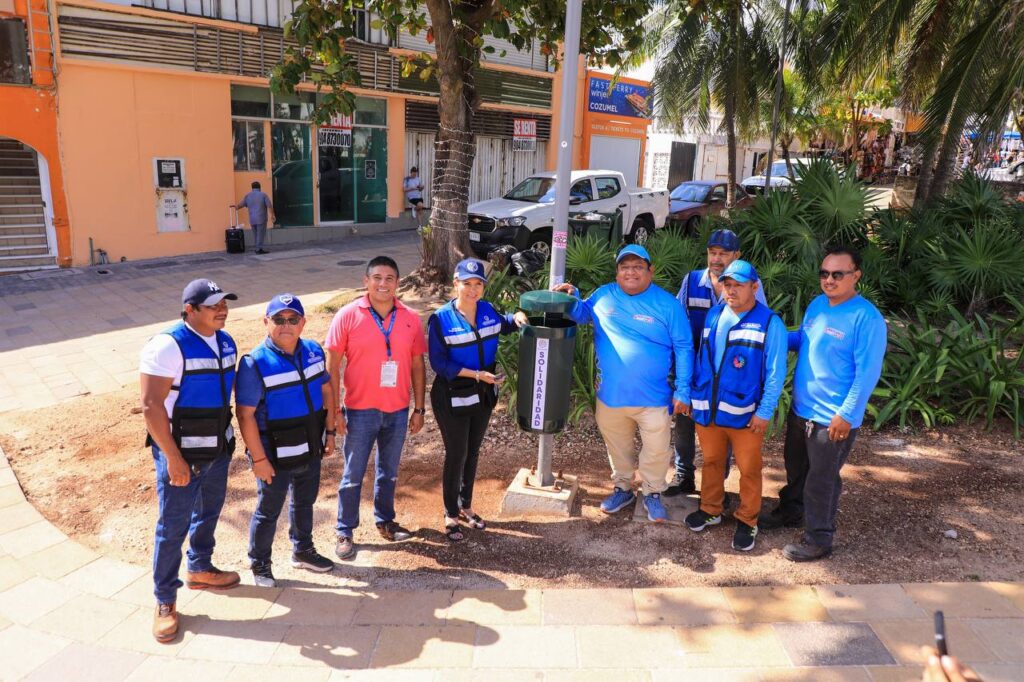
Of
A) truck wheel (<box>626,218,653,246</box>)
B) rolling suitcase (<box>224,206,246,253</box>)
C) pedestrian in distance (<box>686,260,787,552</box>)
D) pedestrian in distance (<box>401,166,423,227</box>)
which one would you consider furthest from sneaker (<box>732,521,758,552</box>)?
pedestrian in distance (<box>401,166,423,227</box>)

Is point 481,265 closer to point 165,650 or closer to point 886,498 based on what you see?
point 165,650

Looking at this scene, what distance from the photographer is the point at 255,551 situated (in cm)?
399

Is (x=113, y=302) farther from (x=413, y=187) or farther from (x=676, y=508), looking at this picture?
(x=676, y=508)

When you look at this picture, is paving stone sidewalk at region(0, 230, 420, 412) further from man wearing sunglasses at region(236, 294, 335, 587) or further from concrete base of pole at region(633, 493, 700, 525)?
concrete base of pole at region(633, 493, 700, 525)

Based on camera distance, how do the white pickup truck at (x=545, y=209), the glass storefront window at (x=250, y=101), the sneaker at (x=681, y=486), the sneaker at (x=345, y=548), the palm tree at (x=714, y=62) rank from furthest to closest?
the palm tree at (x=714, y=62) → the glass storefront window at (x=250, y=101) → the white pickup truck at (x=545, y=209) → the sneaker at (x=681, y=486) → the sneaker at (x=345, y=548)

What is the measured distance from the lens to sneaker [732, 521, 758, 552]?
4.30m

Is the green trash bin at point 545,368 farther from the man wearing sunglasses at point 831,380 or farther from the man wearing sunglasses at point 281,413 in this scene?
the man wearing sunglasses at point 831,380

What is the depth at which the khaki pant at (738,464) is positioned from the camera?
4.20m

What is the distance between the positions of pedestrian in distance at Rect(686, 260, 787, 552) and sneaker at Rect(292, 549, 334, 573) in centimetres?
223

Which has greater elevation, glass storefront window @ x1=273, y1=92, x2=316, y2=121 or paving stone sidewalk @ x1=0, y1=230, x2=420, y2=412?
glass storefront window @ x1=273, y1=92, x2=316, y2=121

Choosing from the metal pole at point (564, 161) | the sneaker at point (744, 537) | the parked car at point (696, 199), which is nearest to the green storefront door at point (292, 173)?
the parked car at point (696, 199)

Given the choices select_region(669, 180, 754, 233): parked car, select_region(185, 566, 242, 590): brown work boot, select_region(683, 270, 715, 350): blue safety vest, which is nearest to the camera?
select_region(185, 566, 242, 590): brown work boot

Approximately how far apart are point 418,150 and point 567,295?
49.9ft

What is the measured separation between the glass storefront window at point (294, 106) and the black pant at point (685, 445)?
1275 cm
